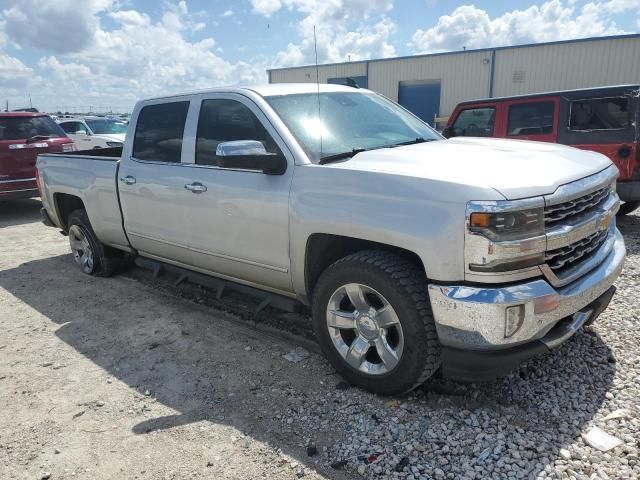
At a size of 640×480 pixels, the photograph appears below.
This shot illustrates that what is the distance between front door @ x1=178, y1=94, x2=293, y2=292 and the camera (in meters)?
3.27

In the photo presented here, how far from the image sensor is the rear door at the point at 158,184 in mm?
4012

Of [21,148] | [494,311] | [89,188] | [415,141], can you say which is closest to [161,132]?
[89,188]

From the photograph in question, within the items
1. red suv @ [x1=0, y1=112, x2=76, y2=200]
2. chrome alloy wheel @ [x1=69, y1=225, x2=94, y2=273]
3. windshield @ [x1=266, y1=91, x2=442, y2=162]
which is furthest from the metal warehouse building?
windshield @ [x1=266, y1=91, x2=442, y2=162]

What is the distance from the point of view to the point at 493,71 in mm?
22750

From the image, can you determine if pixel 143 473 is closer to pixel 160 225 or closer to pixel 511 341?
pixel 511 341

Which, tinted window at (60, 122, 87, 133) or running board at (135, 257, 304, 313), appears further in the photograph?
tinted window at (60, 122, 87, 133)

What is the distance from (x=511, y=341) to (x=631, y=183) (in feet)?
16.8

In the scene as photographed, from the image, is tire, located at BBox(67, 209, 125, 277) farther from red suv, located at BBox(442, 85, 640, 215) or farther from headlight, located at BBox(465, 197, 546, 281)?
red suv, located at BBox(442, 85, 640, 215)

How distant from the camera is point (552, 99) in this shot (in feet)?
23.3

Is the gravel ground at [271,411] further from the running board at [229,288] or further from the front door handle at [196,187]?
the front door handle at [196,187]

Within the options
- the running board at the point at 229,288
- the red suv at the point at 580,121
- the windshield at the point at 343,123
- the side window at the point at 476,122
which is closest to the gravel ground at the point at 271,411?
the running board at the point at 229,288

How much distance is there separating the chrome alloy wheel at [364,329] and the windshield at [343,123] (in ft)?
2.99

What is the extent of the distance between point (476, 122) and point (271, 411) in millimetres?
6578

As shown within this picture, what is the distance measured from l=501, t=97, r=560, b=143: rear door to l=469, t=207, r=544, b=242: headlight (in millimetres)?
5329
